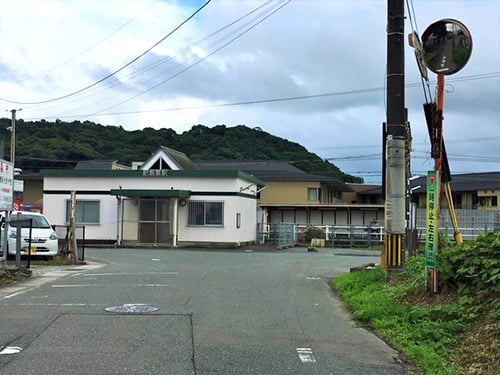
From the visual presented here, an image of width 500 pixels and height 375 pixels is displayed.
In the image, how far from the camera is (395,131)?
11.8 metres

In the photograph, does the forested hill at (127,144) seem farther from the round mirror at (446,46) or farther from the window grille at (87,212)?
the round mirror at (446,46)

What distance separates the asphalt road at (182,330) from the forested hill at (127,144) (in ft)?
135

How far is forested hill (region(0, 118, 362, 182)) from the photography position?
57.7 meters

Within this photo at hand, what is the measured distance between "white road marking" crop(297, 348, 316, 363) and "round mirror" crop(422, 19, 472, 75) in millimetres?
5140

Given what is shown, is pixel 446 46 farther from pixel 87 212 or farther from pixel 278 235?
pixel 87 212

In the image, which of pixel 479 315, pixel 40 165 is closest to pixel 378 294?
pixel 479 315

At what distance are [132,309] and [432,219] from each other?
513cm

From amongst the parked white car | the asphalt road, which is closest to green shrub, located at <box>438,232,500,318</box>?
the asphalt road

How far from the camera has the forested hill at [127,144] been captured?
5772 centimetres

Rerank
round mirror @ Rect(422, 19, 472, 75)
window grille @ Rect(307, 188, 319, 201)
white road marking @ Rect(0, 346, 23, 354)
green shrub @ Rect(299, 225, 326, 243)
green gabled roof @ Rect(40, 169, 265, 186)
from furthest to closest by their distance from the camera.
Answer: window grille @ Rect(307, 188, 319, 201) < green shrub @ Rect(299, 225, 326, 243) < green gabled roof @ Rect(40, 169, 265, 186) < round mirror @ Rect(422, 19, 472, 75) < white road marking @ Rect(0, 346, 23, 354)

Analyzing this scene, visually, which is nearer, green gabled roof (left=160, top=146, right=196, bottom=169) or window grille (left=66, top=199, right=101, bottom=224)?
window grille (left=66, top=199, right=101, bottom=224)

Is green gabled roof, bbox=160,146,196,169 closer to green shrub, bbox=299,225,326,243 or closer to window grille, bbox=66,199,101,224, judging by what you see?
window grille, bbox=66,199,101,224

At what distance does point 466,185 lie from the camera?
5391 centimetres

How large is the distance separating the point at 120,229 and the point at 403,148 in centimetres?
2295
